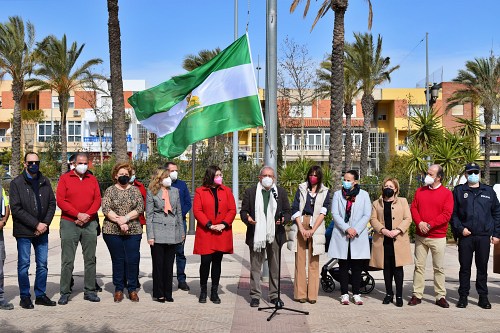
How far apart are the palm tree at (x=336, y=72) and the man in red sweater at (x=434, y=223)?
10433 millimetres

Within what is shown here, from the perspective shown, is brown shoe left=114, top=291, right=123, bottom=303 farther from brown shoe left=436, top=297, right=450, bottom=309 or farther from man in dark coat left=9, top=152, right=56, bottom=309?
brown shoe left=436, top=297, right=450, bottom=309

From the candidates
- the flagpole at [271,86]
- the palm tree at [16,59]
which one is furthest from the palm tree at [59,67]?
the flagpole at [271,86]

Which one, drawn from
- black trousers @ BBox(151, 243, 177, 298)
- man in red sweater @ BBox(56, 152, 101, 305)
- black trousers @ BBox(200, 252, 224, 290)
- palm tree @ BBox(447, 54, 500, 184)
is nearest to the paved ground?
black trousers @ BBox(151, 243, 177, 298)

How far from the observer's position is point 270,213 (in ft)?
28.6

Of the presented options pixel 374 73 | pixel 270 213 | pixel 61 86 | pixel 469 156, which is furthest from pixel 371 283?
pixel 61 86

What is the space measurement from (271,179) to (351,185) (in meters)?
1.09

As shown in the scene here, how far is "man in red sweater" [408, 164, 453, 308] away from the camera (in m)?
8.73

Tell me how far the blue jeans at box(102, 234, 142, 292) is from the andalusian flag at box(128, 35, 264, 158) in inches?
85.1

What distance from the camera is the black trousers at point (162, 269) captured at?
8969mm

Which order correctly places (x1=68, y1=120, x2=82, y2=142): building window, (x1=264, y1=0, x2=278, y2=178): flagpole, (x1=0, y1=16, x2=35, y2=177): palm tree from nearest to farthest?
(x1=264, y1=0, x2=278, y2=178): flagpole → (x1=0, y1=16, x2=35, y2=177): palm tree → (x1=68, y1=120, x2=82, y2=142): building window

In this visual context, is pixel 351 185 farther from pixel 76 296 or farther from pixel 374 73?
pixel 374 73

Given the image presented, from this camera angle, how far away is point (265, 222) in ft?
28.3

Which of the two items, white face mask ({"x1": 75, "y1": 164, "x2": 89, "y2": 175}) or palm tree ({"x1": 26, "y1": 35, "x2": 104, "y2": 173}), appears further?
palm tree ({"x1": 26, "y1": 35, "x2": 104, "y2": 173})

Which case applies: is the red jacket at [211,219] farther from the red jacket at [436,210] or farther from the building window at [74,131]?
the building window at [74,131]
